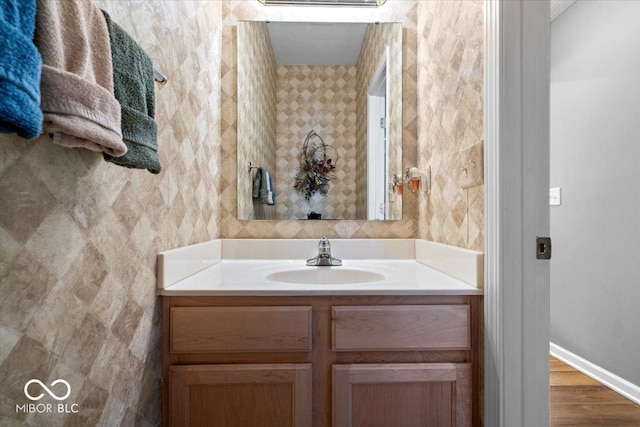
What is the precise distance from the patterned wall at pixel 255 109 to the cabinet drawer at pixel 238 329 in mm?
728

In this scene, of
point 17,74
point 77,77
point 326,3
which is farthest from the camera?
point 326,3

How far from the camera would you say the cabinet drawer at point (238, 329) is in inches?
41.7

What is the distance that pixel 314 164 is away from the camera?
1739 mm

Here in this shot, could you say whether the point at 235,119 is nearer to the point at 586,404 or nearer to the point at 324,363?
the point at 324,363

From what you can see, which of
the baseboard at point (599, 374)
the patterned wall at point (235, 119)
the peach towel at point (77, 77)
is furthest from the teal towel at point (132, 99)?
the baseboard at point (599, 374)

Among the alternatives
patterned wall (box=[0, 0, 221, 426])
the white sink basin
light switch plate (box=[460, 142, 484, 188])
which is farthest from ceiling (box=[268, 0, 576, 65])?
the white sink basin

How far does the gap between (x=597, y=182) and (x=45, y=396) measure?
261cm

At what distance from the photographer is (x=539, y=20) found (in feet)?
3.17

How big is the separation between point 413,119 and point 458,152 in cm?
56

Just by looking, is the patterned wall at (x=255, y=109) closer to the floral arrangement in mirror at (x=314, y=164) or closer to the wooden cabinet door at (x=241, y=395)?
the floral arrangement in mirror at (x=314, y=164)

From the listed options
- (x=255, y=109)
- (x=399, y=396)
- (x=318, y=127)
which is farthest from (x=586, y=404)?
(x=255, y=109)

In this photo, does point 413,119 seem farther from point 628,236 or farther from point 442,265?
point 628,236

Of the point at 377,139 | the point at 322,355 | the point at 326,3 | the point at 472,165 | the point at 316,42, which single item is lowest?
the point at 322,355

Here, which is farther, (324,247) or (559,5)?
(559,5)
